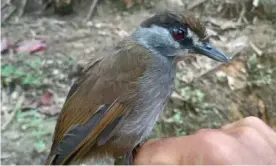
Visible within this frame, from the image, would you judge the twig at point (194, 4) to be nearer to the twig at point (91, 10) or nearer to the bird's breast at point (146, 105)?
the twig at point (91, 10)

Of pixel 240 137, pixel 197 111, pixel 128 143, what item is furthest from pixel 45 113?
pixel 240 137

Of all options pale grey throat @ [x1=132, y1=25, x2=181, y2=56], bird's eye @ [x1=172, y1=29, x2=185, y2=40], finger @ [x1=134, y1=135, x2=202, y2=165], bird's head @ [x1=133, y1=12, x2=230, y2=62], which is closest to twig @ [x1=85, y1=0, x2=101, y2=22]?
pale grey throat @ [x1=132, y1=25, x2=181, y2=56]

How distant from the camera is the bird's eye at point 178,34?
327 cm

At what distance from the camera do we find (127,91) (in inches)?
131

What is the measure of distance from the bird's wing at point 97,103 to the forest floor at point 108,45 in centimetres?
131

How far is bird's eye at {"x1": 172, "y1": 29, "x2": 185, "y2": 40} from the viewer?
10.7ft

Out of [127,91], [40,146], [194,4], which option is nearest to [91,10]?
[194,4]

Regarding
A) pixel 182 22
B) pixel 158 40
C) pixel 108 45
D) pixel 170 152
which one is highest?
pixel 182 22

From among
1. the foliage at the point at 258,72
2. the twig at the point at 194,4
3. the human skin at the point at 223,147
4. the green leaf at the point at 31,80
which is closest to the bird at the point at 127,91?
the human skin at the point at 223,147

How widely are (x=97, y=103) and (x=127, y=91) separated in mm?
191

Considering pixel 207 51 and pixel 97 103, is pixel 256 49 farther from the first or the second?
pixel 97 103

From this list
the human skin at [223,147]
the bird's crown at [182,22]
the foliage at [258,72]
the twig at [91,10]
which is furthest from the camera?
the twig at [91,10]

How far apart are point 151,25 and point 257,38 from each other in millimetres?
1867

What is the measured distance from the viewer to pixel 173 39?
131 inches
